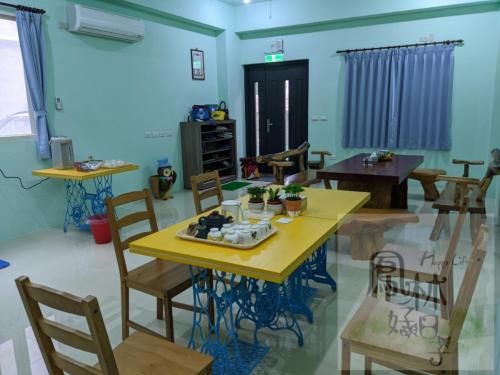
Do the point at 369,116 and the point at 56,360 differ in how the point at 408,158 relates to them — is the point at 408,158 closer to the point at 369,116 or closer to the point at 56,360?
the point at 369,116

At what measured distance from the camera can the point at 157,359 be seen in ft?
4.98

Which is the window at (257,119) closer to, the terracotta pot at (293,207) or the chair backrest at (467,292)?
the terracotta pot at (293,207)

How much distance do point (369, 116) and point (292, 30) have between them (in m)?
2.18

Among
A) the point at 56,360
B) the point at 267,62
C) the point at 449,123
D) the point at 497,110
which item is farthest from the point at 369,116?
the point at 56,360

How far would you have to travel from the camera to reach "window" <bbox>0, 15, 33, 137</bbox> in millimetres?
4266

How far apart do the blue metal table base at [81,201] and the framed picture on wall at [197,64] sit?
280 cm

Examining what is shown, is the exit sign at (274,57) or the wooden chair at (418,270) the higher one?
the exit sign at (274,57)

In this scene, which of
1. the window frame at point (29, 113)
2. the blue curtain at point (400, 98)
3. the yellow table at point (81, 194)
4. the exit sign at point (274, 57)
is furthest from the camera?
the exit sign at point (274, 57)

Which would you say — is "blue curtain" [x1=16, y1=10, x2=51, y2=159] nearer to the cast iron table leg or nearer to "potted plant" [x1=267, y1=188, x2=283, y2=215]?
the cast iron table leg

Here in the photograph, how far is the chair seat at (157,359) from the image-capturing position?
1451 mm

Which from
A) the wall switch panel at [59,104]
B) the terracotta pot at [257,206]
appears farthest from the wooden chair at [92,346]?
the wall switch panel at [59,104]

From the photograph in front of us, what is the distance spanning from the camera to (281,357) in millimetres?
2188

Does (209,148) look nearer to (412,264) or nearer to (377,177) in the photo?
(377,177)

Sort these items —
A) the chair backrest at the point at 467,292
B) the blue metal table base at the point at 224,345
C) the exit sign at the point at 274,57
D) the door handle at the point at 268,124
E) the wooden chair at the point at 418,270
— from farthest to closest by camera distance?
the door handle at the point at 268,124, the exit sign at the point at 274,57, the wooden chair at the point at 418,270, the blue metal table base at the point at 224,345, the chair backrest at the point at 467,292
